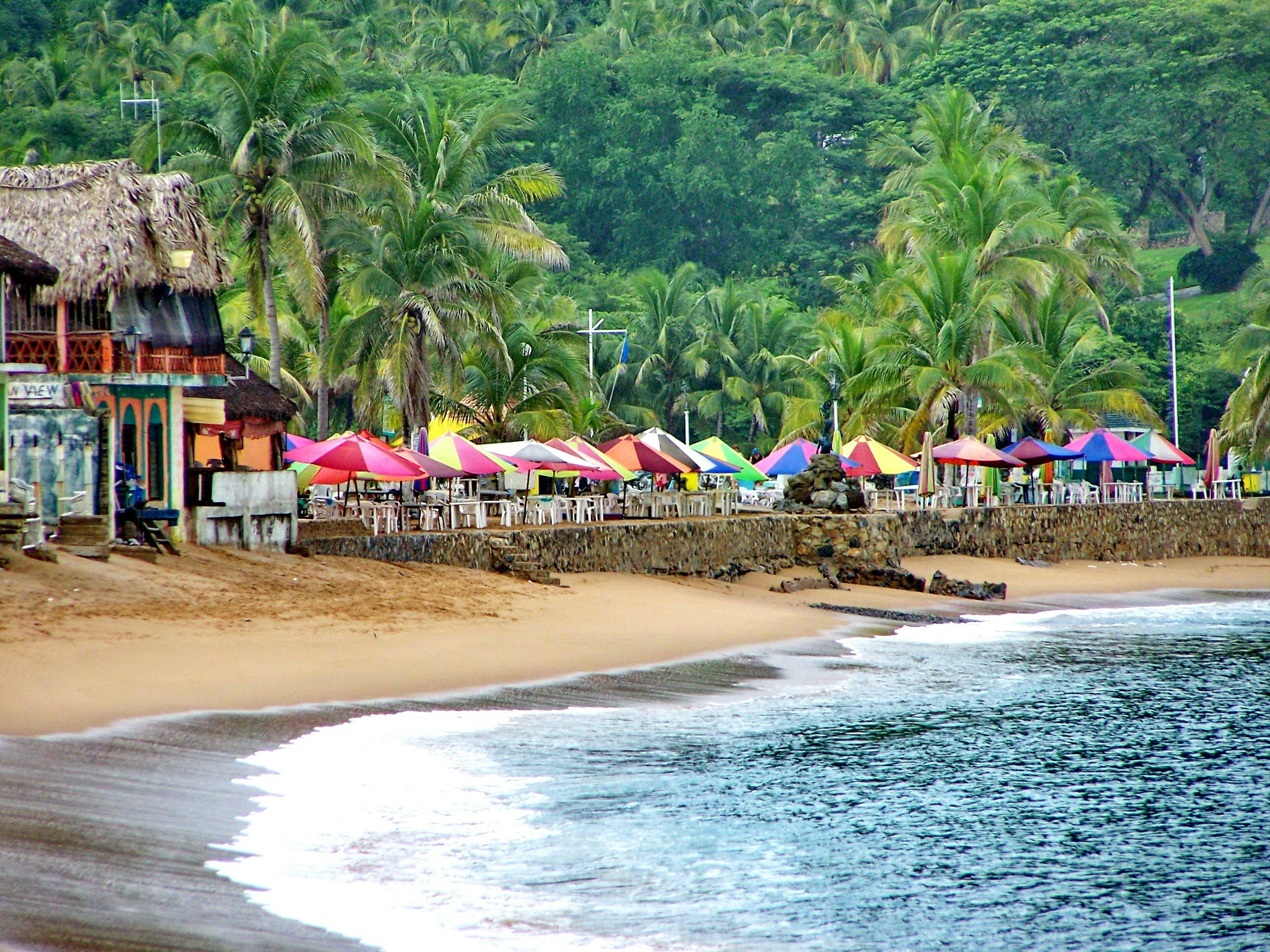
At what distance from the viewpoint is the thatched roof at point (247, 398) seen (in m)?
25.5

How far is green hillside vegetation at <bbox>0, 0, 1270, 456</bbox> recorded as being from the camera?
99.1 feet

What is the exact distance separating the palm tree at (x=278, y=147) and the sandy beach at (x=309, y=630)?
895 centimetres

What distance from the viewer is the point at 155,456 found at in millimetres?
21844

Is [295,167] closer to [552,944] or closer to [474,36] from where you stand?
[552,944]

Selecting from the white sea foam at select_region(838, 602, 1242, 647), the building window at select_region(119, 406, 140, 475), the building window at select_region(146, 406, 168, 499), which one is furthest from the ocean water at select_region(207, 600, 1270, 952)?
the building window at select_region(119, 406, 140, 475)

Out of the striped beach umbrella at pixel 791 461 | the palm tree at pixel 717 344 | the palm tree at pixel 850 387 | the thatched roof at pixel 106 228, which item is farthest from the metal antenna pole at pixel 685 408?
the thatched roof at pixel 106 228

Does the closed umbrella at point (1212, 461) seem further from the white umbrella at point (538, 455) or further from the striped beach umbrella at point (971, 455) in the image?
the white umbrella at point (538, 455)

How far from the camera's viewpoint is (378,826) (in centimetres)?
1073

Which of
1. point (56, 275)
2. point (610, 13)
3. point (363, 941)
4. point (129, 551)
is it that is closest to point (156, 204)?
point (56, 275)

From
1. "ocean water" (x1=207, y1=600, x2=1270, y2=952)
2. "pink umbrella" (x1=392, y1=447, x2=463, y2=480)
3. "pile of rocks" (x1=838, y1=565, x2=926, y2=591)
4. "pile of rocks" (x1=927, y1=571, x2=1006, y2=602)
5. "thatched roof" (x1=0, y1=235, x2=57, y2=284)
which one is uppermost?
"thatched roof" (x1=0, y1=235, x2=57, y2=284)

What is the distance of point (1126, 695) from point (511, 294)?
55.8 feet

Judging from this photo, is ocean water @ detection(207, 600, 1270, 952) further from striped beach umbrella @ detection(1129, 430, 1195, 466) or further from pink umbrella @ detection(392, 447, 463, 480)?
striped beach umbrella @ detection(1129, 430, 1195, 466)

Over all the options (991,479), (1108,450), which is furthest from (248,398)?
(1108,450)

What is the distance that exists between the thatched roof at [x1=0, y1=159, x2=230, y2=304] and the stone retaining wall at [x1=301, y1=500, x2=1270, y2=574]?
468 centimetres
